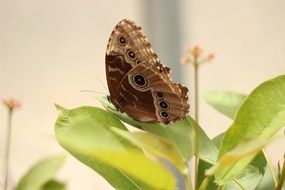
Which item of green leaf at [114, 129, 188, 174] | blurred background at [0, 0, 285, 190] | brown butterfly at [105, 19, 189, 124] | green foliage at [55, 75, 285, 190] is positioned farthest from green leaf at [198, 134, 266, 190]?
blurred background at [0, 0, 285, 190]

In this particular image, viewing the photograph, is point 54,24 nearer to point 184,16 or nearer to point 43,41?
point 43,41

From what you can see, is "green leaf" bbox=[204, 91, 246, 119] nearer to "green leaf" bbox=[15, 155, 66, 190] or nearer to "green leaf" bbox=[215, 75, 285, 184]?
"green leaf" bbox=[215, 75, 285, 184]

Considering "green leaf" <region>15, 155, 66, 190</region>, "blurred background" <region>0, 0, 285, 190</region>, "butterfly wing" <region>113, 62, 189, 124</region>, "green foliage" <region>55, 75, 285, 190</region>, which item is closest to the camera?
"green foliage" <region>55, 75, 285, 190</region>

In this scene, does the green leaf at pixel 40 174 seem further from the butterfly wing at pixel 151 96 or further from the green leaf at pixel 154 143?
the green leaf at pixel 154 143

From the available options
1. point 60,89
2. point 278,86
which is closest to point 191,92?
point 60,89

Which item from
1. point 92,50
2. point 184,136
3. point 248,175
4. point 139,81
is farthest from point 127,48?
point 92,50

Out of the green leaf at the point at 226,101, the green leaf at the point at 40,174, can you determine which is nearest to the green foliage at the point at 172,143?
the green leaf at the point at 226,101
